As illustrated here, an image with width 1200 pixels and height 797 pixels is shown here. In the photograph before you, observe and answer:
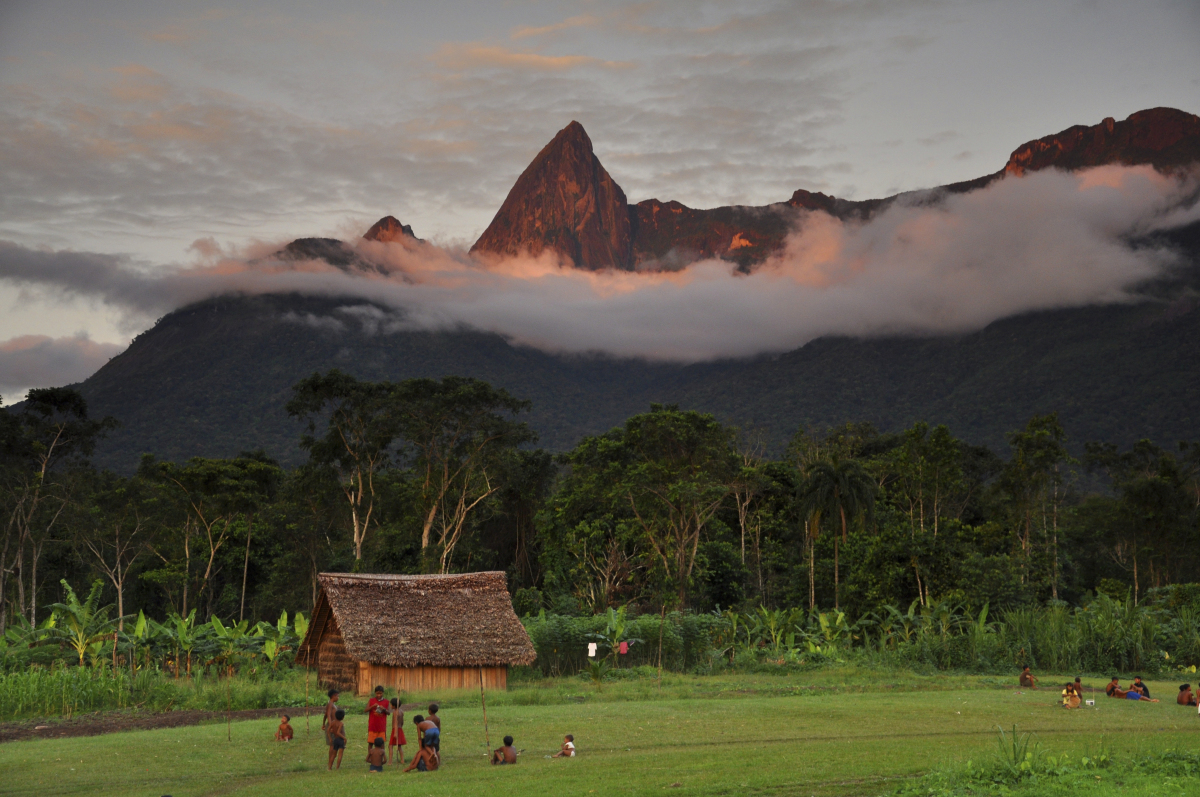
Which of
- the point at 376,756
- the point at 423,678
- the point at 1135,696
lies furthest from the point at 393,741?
the point at 1135,696

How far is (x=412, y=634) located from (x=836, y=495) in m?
26.2

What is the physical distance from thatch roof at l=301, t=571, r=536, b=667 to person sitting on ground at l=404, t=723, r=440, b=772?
10653 millimetres

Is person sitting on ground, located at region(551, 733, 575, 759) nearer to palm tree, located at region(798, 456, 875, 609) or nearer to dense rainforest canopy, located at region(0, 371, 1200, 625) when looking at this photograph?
dense rainforest canopy, located at region(0, 371, 1200, 625)

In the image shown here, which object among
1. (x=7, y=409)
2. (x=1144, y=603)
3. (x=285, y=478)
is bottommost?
(x=1144, y=603)

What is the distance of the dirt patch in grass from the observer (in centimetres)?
1898

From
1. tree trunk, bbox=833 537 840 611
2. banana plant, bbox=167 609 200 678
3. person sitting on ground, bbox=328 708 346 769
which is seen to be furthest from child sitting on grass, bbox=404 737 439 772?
tree trunk, bbox=833 537 840 611

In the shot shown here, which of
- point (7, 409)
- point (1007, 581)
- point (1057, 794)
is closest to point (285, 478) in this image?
point (7, 409)

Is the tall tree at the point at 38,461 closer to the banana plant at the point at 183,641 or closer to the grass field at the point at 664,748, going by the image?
the banana plant at the point at 183,641

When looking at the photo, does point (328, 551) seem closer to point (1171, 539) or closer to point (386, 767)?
point (386, 767)

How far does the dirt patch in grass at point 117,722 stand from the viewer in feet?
62.3

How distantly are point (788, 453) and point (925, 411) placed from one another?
5790 centimetres

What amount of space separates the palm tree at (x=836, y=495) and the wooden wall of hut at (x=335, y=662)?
2612 cm

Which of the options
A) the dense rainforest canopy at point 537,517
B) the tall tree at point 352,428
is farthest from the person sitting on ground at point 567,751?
the tall tree at point 352,428

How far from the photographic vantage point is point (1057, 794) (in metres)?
11.2
